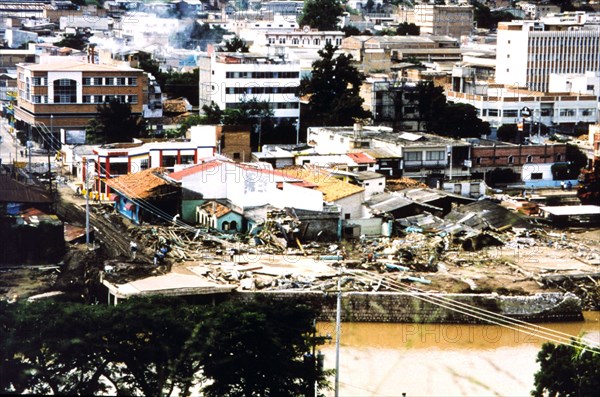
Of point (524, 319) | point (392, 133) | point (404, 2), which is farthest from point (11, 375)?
point (404, 2)

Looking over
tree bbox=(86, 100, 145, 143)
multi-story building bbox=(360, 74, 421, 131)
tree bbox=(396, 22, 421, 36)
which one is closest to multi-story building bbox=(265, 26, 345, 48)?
tree bbox=(396, 22, 421, 36)

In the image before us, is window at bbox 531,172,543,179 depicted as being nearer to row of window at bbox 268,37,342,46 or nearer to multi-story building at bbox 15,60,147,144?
multi-story building at bbox 15,60,147,144

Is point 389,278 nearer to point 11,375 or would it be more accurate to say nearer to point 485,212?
point 485,212

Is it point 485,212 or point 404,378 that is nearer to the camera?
point 404,378

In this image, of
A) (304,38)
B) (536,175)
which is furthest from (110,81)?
(304,38)

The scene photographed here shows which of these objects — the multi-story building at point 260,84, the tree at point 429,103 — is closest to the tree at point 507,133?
the tree at point 429,103

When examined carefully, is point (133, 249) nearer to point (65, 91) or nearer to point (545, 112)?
point (65, 91)
